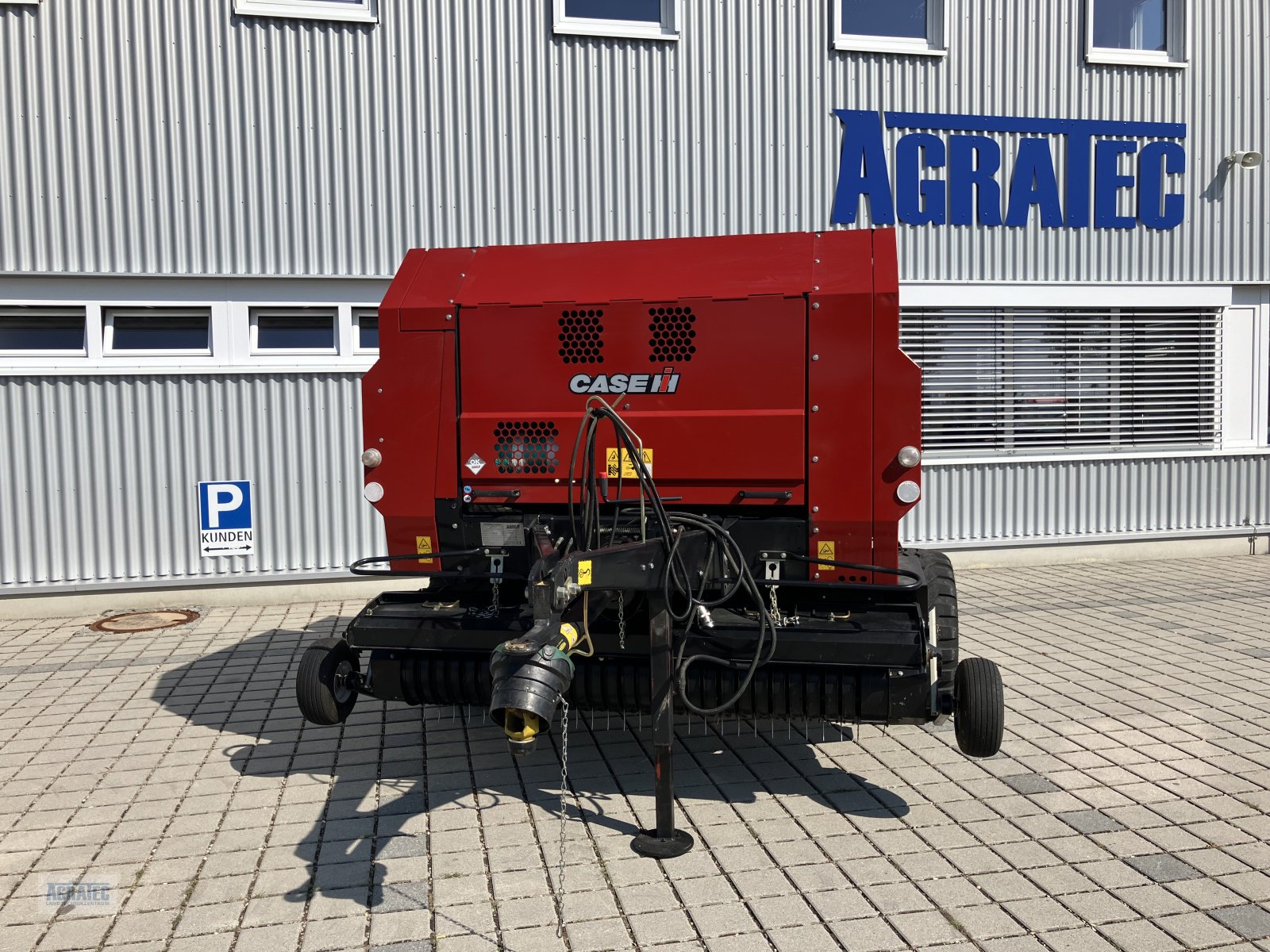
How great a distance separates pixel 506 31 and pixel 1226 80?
737 cm

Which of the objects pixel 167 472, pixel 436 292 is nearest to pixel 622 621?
pixel 436 292

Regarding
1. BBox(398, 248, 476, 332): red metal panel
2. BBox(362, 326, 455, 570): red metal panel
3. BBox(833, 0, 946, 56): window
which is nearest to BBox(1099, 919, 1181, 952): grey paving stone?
BBox(362, 326, 455, 570): red metal panel

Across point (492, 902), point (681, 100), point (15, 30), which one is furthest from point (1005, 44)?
point (492, 902)

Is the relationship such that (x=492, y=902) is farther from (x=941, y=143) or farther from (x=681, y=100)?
(x=941, y=143)

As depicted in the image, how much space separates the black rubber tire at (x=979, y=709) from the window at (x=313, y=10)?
24.3 feet

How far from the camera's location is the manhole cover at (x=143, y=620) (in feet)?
26.1

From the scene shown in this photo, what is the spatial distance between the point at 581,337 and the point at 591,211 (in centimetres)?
490

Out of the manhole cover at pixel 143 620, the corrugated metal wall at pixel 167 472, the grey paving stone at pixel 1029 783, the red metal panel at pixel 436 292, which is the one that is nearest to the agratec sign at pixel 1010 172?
the corrugated metal wall at pixel 167 472

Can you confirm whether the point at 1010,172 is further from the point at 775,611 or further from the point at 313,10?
the point at 775,611

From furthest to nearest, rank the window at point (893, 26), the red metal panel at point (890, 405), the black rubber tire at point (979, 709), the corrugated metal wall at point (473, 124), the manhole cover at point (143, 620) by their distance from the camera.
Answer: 1. the window at point (893, 26)
2. the corrugated metal wall at point (473, 124)
3. the manhole cover at point (143, 620)
4. the red metal panel at point (890, 405)
5. the black rubber tire at point (979, 709)

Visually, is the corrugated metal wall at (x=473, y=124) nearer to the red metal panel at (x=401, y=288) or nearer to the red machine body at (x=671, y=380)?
the red metal panel at (x=401, y=288)

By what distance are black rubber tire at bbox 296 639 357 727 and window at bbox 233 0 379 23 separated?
611 cm

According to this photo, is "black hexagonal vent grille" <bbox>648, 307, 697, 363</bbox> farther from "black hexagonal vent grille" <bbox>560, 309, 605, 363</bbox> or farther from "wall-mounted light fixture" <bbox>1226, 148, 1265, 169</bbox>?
"wall-mounted light fixture" <bbox>1226, 148, 1265, 169</bbox>

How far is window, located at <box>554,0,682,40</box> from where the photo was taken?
8969 millimetres
